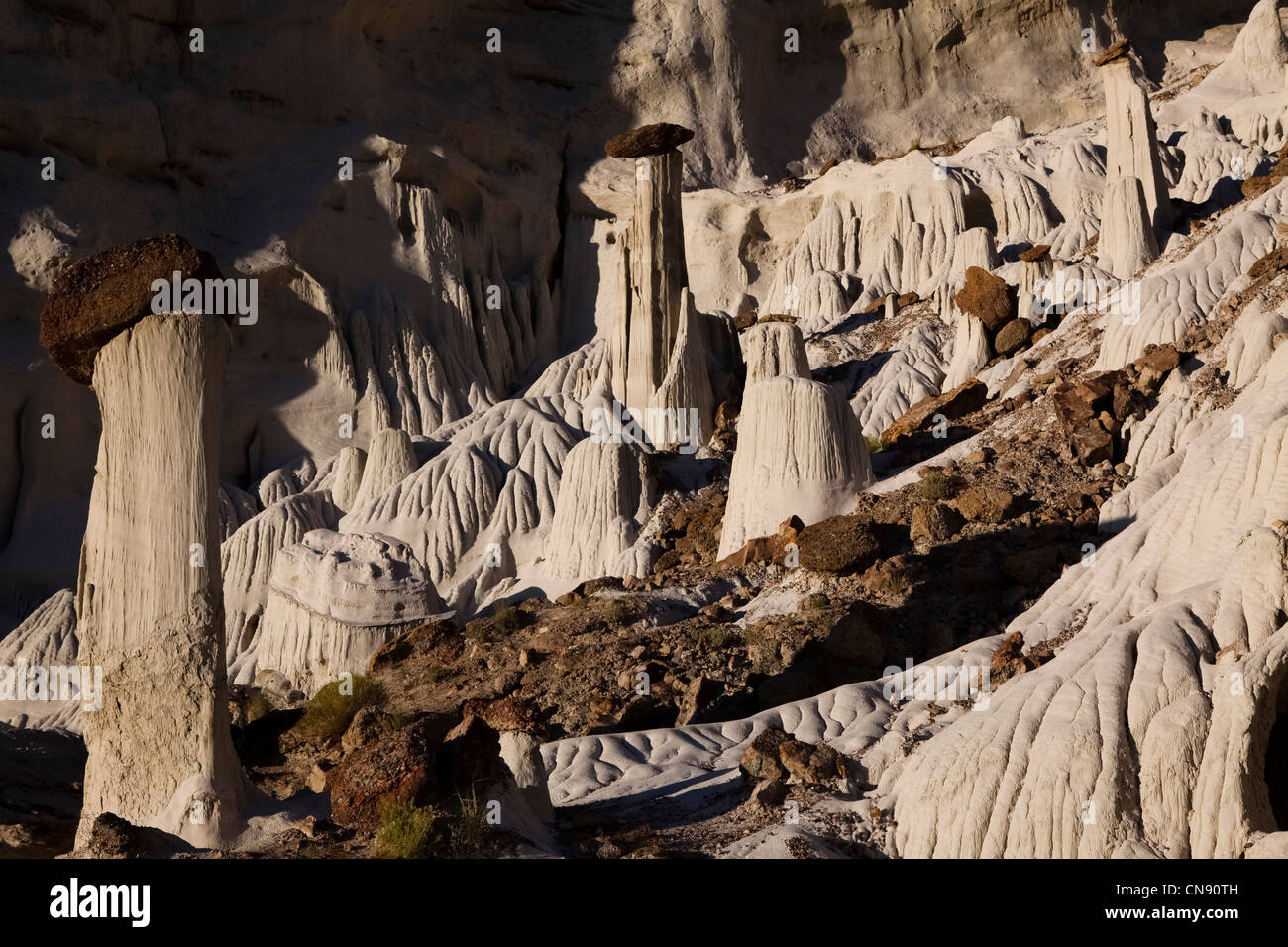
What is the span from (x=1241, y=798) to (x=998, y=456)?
42.4 feet

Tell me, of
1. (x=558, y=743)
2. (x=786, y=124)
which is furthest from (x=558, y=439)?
(x=786, y=124)

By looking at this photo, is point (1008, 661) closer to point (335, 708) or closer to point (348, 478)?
point (335, 708)

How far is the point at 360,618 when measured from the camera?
24.5 m

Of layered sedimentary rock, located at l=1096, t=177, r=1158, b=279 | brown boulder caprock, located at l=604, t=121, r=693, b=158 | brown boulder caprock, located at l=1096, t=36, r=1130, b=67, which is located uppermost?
brown boulder caprock, located at l=1096, t=36, r=1130, b=67

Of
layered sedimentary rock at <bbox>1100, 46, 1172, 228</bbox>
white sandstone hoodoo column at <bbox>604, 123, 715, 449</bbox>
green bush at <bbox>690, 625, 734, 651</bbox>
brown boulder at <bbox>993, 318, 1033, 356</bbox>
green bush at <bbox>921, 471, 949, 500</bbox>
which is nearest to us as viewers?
green bush at <bbox>690, 625, 734, 651</bbox>

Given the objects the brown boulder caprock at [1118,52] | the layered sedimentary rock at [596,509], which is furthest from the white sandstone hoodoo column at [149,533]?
the brown boulder caprock at [1118,52]

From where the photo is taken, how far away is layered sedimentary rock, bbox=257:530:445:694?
24.2m

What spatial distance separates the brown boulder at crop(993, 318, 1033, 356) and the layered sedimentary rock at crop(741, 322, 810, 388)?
3712 millimetres

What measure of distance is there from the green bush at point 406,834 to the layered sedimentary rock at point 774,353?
2029 centimetres

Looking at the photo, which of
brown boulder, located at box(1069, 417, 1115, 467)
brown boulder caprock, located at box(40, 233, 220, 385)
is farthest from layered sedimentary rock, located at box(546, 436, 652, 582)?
brown boulder caprock, located at box(40, 233, 220, 385)

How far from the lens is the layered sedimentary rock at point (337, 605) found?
2423cm

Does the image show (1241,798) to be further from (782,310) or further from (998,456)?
(782,310)

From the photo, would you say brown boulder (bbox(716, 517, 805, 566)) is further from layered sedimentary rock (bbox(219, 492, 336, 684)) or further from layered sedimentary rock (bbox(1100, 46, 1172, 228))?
layered sedimentary rock (bbox(1100, 46, 1172, 228))

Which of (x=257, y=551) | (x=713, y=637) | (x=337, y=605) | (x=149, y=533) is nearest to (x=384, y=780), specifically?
(x=149, y=533)
